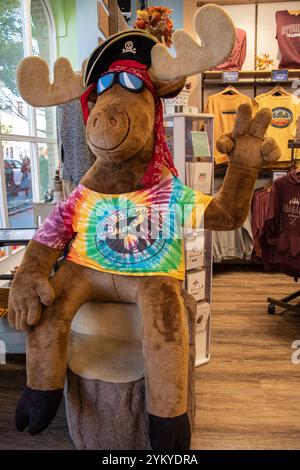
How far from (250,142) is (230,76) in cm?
299

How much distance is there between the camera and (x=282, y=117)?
3.89 metres

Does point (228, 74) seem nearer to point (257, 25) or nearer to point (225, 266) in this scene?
point (257, 25)

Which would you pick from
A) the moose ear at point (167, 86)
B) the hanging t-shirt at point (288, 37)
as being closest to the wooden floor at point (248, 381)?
the moose ear at point (167, 86)

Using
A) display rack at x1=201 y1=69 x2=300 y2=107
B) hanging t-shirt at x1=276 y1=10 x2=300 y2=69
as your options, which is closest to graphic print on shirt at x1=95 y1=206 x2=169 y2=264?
display rack at x1=201 y1=69 x2=300 y2=107

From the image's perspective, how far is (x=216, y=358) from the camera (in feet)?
7.80

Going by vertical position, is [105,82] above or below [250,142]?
above

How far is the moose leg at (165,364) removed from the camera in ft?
3.67

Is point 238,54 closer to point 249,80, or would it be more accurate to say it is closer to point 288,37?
point 249,80

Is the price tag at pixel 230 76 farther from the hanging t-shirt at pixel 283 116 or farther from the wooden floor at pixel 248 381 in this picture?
the wooden floor at pixel 248 381

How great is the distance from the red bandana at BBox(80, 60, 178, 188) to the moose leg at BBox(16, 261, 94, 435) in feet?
1.51

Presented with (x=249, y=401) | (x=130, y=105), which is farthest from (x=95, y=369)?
(x=249, y=401)

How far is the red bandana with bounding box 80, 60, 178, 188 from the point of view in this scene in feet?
4.15

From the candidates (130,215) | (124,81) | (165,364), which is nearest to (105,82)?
(124,81)

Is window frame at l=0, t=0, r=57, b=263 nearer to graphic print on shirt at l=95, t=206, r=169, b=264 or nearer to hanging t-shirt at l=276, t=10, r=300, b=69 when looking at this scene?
graphic print on shirt at l=95, t=206, r=169, b=264
